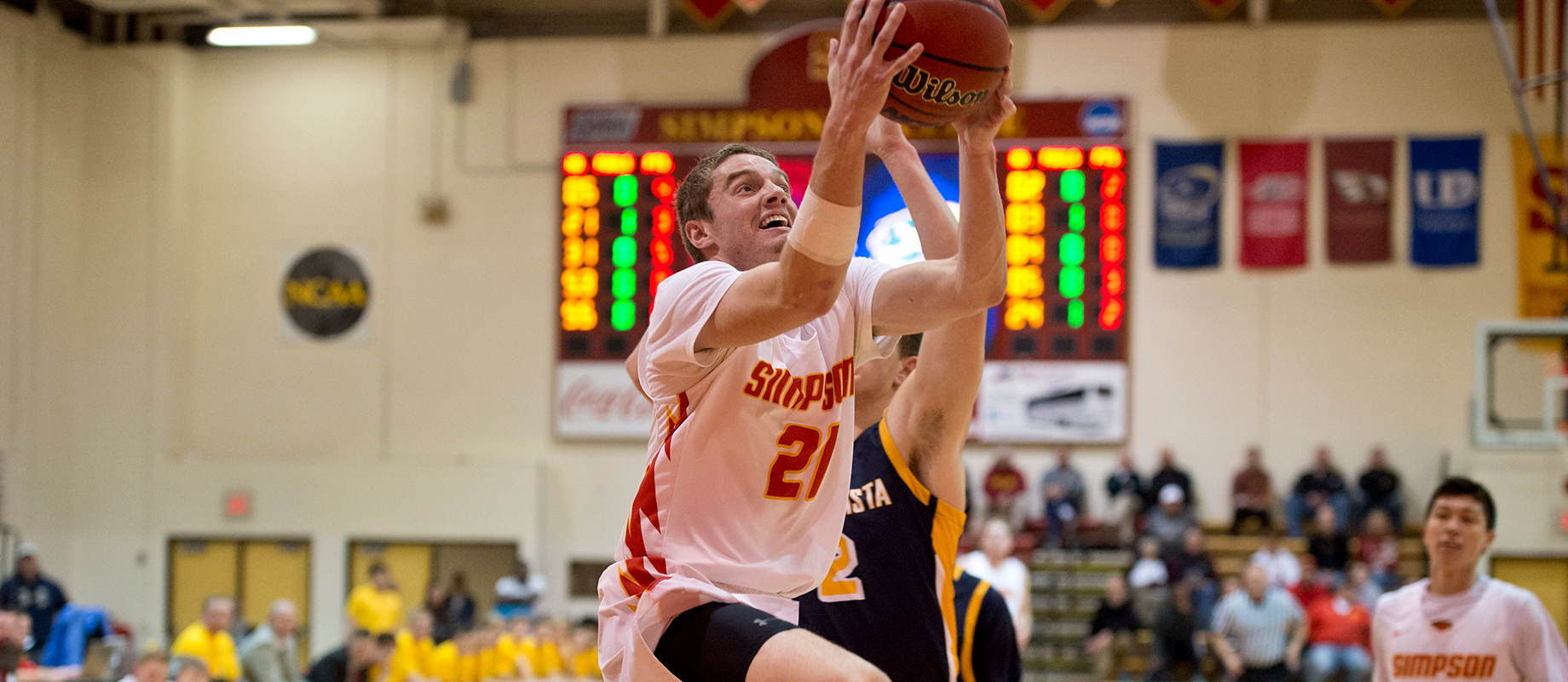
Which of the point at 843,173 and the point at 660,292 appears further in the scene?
the point at 660,292

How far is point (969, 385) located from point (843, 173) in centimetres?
116

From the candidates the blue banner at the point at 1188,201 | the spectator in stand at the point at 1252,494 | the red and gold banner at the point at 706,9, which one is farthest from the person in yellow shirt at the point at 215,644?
the blue banner at the point at 1188,201

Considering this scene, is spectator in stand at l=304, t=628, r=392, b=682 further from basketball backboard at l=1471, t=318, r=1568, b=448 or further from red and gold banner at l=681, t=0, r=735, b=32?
red and gold banner at l=681, t=0, r=735, b=32

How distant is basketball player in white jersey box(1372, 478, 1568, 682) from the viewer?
443cm

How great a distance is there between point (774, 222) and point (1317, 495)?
43.3ft

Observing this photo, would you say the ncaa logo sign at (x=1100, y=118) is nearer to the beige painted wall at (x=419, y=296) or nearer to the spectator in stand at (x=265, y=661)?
the beige painted wall at (x=419, y=296)

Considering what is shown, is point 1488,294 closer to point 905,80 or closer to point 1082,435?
point 1082,435

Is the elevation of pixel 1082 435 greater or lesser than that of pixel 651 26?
lesser

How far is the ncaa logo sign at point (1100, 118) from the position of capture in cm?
1448

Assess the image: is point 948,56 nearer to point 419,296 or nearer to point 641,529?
point 641,529

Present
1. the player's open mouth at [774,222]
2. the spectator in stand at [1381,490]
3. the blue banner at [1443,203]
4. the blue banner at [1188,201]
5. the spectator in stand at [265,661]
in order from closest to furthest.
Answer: the player's open mouth at [774,222]
the spectator in stand at [265,661]
the spectator in stand at [1381,490]
the blue banner at [1443,203]
the blue banner at [1188,201]

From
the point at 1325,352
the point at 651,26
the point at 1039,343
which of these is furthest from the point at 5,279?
the point at 1325,352

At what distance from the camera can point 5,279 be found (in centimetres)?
1570

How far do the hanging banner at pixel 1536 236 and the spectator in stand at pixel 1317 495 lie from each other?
9.16 ft
